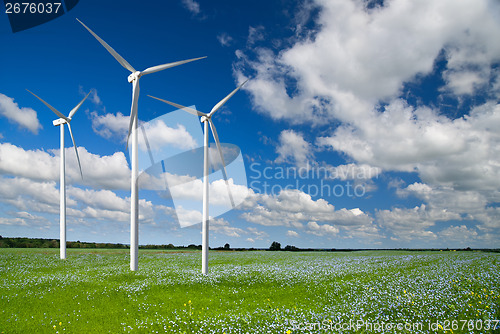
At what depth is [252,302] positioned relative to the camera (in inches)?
720

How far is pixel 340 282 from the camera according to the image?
2211cm

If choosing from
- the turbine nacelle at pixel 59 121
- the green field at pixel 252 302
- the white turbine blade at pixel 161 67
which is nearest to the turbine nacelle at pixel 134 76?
the white turbine blade at pixel 161 67

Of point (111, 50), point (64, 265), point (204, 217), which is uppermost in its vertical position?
point (111, 50)

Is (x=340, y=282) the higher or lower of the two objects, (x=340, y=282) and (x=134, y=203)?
the lower

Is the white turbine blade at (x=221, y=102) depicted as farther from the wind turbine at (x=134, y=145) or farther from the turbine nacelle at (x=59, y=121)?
the turbine nacelle at (x=59, y=121)

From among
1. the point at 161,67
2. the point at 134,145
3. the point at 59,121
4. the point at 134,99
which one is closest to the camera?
the point at 134,145

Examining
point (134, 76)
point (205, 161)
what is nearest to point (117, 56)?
point (134, 76)

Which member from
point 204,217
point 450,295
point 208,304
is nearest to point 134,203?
point 204,217

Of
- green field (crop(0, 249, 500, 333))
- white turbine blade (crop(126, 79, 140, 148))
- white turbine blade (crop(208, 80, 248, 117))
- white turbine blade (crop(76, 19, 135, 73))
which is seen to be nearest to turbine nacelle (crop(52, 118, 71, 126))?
white turbine blade (crop(76, 19, 135, 73))

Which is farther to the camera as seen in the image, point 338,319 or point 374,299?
point 374,299

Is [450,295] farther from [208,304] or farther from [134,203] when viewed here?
[134,203]

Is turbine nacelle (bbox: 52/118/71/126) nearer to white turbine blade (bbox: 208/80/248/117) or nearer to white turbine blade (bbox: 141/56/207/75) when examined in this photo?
white turbine blade (bbox: 141/56/207/75)

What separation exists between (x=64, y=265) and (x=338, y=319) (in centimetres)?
2733

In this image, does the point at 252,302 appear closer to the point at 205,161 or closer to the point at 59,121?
the point at 205,161
